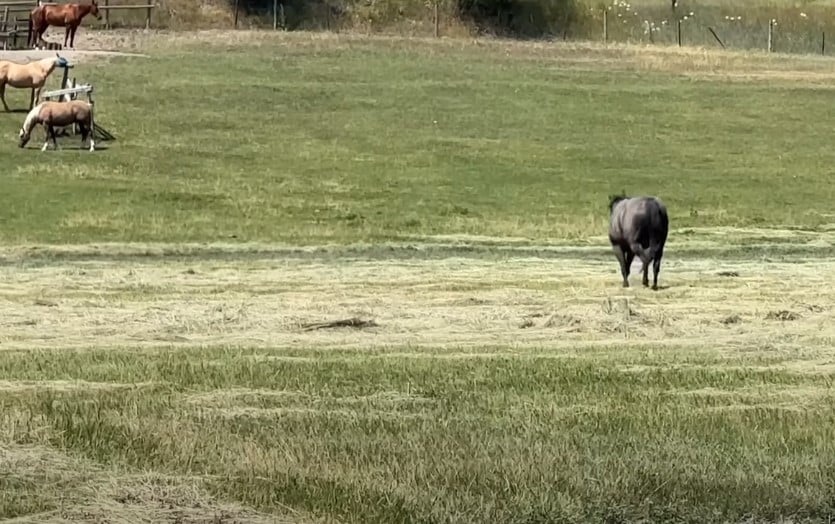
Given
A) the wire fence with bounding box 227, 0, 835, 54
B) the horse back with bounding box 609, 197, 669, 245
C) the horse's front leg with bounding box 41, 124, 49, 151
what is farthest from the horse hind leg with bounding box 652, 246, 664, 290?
the wire fence with bounding box 227, 0, 835, 54

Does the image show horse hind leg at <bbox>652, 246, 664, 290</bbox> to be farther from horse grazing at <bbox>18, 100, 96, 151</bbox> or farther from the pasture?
horse grazing at <bbox>18, 100, 96, 151</bbox>

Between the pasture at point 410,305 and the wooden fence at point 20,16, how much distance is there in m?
7.06

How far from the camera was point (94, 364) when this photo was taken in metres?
13.9

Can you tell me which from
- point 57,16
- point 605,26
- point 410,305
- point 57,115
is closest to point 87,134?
point 57,115

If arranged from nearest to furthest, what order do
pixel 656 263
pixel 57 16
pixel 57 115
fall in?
pixel 656 263 → pixel 57 115 → pixel 57 16

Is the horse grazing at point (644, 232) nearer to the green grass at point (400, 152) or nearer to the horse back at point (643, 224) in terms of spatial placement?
the horse back at point (643, 224)

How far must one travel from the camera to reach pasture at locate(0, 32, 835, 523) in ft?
29.7

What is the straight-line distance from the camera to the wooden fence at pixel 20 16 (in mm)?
60438

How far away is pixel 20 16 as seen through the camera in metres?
67.8

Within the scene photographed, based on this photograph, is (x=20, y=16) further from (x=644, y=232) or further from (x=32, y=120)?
(x=644, y=232)

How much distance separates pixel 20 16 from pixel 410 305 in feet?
172

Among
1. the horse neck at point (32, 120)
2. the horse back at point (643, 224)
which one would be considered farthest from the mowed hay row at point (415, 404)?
the horse neck at point (32, 120)

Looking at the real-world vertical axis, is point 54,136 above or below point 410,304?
above

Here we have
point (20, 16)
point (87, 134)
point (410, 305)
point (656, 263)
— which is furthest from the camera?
point (20, 16)
